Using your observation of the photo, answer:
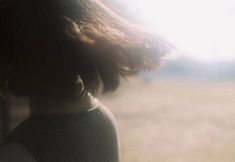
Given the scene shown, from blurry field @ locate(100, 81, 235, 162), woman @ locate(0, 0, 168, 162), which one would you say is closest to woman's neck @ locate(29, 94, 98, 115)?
woman @ locate(0, 0, 168, 162)

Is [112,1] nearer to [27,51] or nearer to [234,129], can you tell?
[27,51]

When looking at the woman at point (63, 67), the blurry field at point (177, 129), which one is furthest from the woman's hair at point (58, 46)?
the blurry field at point (177, 129)

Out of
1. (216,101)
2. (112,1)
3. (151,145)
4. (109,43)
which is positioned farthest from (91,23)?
(216,101)

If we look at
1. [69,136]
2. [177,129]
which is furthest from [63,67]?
[177,129]

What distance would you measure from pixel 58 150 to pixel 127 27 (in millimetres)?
325

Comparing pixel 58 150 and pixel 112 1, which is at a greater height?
pixel 112 1

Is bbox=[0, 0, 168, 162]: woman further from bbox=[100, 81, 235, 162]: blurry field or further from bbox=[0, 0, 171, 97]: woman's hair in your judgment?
bbox=[100, 81, 235, 162]: blurry field

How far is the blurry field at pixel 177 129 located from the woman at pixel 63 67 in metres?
3.67

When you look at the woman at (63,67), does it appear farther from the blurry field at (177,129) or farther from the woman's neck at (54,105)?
the blurry field at (177,129)

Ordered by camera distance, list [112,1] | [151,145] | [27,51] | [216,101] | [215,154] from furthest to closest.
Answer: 1. [216,101]
2. [151,145]
3. [215,154]
4. [112,1]
5. [27,51]

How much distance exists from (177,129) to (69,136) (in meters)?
10.9

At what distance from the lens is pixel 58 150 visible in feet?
3.51

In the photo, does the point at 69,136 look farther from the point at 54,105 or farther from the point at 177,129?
the point at 177,129

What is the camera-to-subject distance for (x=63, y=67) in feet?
3.48
